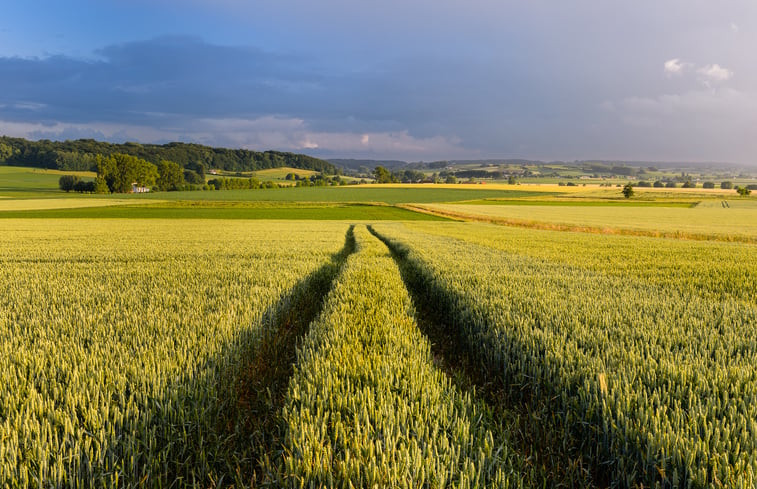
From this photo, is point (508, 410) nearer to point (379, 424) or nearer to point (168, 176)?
point (379, 424)

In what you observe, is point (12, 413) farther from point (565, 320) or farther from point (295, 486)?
point (565, 320)

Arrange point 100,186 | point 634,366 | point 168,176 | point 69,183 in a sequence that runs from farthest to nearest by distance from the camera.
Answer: point 168,176 < point 69,183 < point 100,186 < point 634,366

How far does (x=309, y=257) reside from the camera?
14.8 meters

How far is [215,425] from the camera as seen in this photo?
145 inches

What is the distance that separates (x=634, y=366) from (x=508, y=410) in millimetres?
1352

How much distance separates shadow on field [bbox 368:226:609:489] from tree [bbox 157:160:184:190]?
147 meters

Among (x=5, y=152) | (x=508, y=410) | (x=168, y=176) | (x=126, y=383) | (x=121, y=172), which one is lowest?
(x=508, y=410)

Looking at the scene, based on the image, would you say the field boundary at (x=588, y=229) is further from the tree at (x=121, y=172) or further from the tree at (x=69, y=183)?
the tree at (x=69, y=183)

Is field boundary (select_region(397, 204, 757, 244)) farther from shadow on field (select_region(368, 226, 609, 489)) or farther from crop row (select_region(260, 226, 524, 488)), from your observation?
crop row (select_region(260, 226, 524, 488))

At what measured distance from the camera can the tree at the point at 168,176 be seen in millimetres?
133625

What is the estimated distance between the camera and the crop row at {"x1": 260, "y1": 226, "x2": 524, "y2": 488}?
2.42 m

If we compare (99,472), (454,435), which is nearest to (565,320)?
(454,435)

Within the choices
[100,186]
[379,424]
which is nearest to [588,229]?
[379,424]

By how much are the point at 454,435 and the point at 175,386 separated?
2.54 meters
